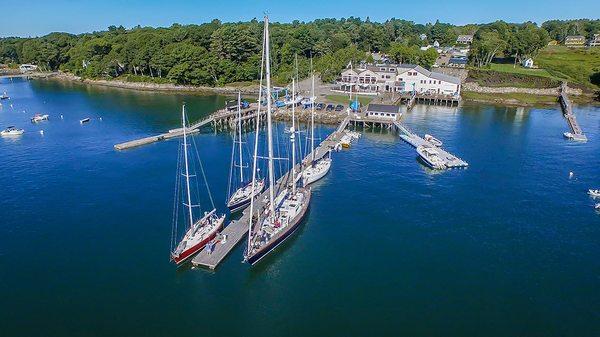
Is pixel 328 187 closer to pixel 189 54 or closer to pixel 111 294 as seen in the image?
pixel 111 294

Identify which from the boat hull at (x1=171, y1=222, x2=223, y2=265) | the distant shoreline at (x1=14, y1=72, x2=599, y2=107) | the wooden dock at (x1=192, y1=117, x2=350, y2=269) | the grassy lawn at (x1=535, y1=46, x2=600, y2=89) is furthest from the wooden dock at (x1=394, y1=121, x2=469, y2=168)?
the grassy lawn at (x1=535, y1=46, x2=600, y2=89)

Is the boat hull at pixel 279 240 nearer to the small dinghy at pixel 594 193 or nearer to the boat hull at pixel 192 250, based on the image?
the boat hull at pixel 192 250

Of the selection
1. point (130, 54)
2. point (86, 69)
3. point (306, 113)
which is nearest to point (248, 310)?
point (306, 113)

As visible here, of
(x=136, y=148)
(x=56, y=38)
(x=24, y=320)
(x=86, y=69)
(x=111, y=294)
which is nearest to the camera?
(x=24, y=320)

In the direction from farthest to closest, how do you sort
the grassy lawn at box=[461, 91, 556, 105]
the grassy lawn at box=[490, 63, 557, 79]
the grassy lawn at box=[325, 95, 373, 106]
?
1. the grassy lawn at box=[490, 63, 557, 79]
2. the grassy lawn at box=[461, 91, 556, 105]
3. the grassy lawn at box=[325, 95, 373, 106]

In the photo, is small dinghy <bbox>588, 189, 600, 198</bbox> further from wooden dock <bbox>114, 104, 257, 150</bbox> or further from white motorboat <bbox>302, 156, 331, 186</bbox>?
wooden dock <bbox>114, 104, 257, 150</bbox>

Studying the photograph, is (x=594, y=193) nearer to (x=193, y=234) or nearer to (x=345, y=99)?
(x=193, y=234)

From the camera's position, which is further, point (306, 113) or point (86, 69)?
point (86, 69)
